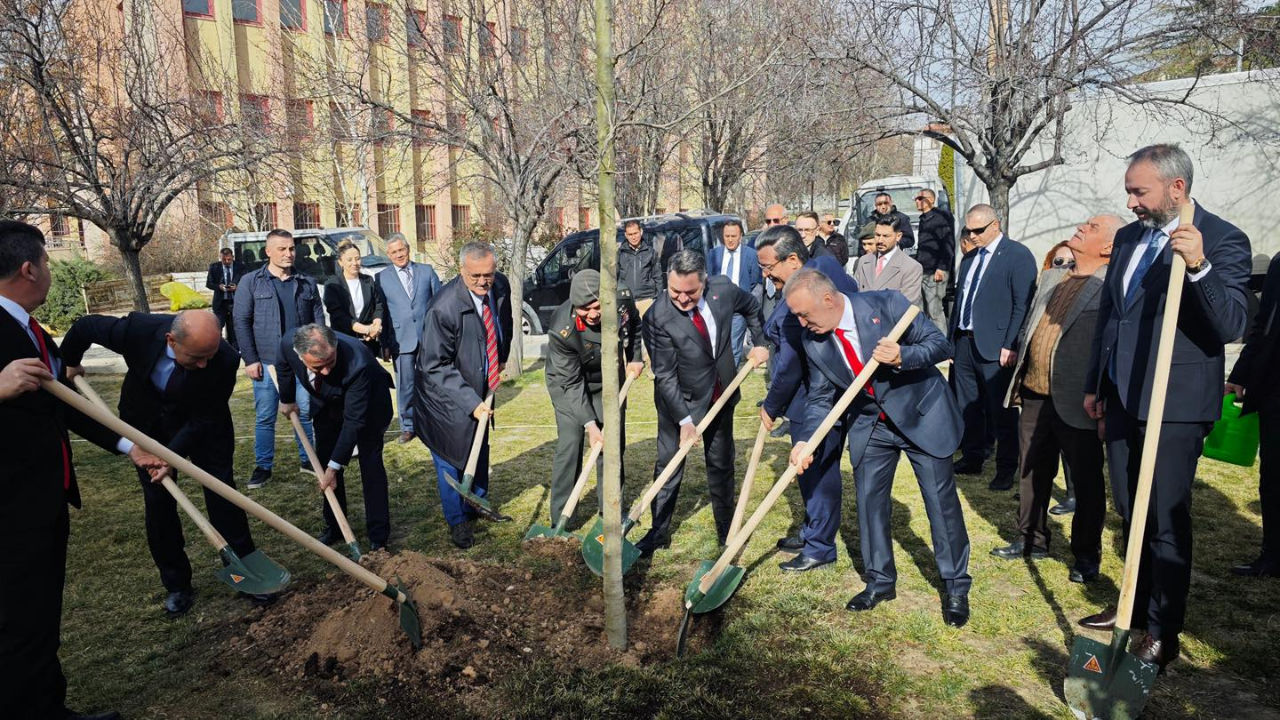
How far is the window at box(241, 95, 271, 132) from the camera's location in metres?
13.6

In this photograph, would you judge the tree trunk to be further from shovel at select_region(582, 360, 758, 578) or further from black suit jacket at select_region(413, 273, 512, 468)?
black suit jacket at select_region(413, 273, 512, 468)

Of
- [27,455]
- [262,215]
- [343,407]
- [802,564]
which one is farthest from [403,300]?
[262,215]

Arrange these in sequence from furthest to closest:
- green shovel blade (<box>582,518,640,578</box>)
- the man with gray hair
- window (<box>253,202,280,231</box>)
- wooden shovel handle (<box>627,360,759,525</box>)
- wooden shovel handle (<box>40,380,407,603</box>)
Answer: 1. window (<box>253,202,280,231</box>)
2. the man with gray hair
3. wooden shovel handle (<box>627,360,759,525</box>)
4. green shovel blade (<box>582,518,640,578</box>)
5. wooden shovel handle (<box>40,380,407,603</box>)

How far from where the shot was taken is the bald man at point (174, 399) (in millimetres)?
4129

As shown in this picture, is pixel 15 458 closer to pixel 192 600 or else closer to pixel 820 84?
pixel 192 600

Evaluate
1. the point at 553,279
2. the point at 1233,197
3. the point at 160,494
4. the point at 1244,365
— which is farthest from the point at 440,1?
the point at 1233,197

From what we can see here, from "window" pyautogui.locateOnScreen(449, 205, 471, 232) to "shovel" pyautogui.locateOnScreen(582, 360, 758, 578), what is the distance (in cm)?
2482

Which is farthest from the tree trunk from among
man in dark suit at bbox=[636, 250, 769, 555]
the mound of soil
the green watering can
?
the green watering can

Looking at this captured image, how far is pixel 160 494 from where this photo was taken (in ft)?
14.2

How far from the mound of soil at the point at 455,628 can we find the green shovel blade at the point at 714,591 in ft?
0.51

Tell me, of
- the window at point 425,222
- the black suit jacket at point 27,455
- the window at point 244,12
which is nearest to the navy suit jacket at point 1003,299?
the black suit jacket at point 27,455

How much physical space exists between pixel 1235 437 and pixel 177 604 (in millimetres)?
6041

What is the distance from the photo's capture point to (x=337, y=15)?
11680mm

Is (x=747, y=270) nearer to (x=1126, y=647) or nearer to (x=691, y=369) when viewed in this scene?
(x=691, y=369)
